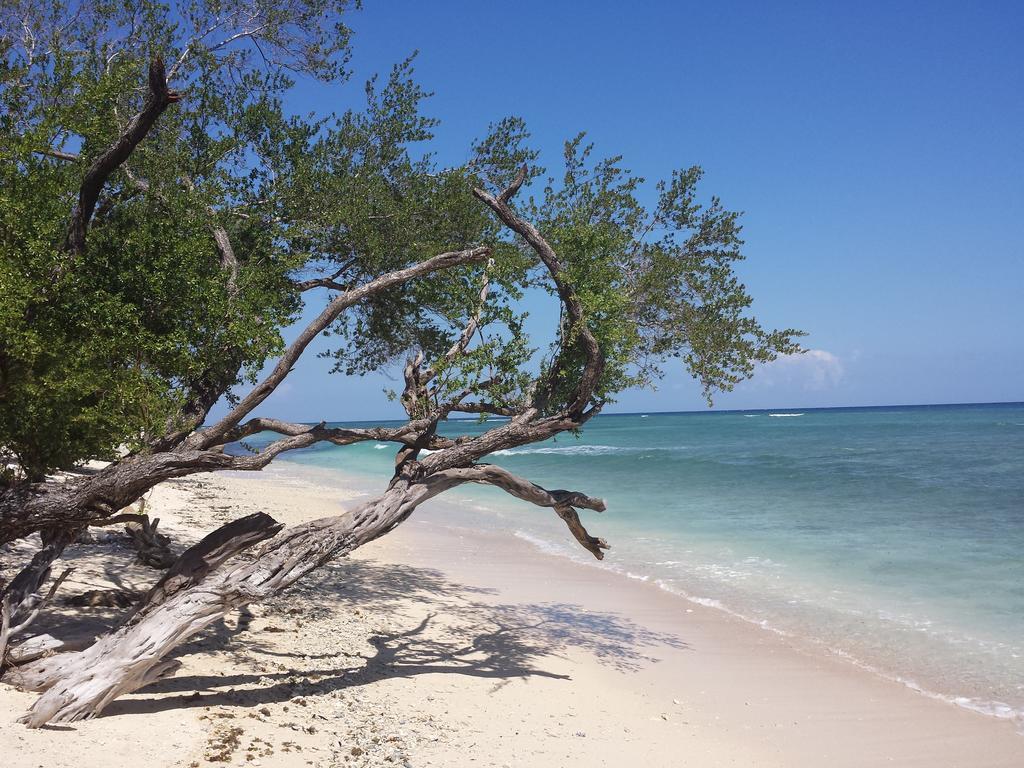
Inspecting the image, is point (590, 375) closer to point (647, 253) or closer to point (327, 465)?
point (647, 253)

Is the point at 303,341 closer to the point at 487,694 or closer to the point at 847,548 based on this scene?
the point at 487,694

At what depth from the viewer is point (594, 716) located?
636 centimetres

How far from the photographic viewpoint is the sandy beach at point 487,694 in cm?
498

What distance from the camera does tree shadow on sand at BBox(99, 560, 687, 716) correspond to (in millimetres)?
5988

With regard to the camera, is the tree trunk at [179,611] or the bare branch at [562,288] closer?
the tree trunk at [179,611]

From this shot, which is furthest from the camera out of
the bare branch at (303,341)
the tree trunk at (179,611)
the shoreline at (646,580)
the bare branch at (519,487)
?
the shoreline at (646,580)

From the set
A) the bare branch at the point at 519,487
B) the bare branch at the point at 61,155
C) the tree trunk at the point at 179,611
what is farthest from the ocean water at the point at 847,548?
the bare branch at the point at 61,155

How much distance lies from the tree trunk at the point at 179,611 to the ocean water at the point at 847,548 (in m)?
6.05

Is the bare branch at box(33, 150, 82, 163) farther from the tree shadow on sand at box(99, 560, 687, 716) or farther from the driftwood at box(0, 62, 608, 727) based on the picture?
the tree shadow on sand at box(99, 560, 687, 716)

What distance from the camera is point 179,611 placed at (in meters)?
5.24

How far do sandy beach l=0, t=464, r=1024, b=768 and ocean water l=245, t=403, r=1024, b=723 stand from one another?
103 cm

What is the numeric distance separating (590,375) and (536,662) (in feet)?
10.5

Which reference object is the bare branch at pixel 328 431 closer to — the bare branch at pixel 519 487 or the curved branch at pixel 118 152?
the bare branch at pixel 519 487

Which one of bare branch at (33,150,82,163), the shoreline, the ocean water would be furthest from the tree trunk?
the ocean water
